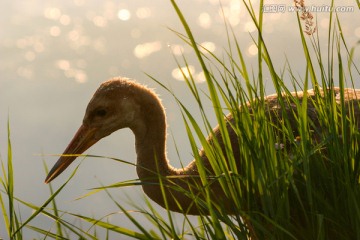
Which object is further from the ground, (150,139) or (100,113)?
(100,113)

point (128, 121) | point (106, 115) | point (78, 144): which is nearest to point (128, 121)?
point (128, 121)

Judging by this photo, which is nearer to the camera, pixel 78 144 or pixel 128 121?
pixel 128 121

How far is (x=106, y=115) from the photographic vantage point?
550 centimetres

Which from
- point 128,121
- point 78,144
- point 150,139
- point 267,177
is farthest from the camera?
point 78,144

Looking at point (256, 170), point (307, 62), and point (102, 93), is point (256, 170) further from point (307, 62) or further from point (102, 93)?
point (102, 93)

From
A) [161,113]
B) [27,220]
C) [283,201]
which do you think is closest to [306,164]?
[283,201]

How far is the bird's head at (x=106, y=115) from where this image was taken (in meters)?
5.40

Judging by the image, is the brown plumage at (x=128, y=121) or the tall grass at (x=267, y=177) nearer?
the tall grass at (x=267, y=177)

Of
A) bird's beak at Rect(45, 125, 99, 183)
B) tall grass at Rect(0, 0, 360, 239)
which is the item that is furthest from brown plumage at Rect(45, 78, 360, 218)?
tall grass at Rect(0, 0, 360, 239)

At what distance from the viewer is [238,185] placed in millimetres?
2953

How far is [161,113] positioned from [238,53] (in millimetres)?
2106

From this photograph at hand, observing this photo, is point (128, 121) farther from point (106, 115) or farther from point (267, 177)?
point (267, 177)

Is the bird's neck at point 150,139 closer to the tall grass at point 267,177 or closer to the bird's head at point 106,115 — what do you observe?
the bird's head at point 106,115

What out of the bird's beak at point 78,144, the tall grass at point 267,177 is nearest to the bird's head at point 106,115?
the bird's beak at point 78,144
